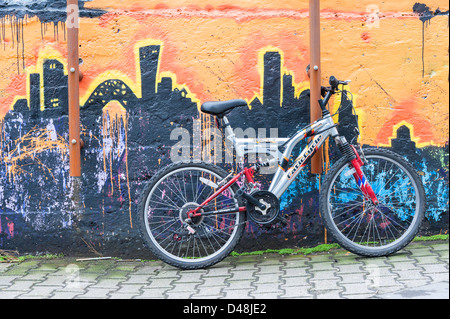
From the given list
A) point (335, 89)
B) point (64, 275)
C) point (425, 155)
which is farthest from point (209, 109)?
point (425, 155)

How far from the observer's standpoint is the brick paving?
11.8 feet

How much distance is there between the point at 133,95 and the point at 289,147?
1.51m

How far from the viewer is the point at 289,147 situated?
4410mm

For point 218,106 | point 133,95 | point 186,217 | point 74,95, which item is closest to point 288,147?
point 218,106

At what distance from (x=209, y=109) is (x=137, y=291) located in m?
1.54

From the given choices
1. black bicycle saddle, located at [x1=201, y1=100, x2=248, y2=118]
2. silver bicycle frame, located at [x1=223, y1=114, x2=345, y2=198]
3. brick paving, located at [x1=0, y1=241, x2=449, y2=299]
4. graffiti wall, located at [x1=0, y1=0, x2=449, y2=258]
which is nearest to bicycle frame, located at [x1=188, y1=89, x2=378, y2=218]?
silver bicycle frame, located at [x1=223, y1=114, x2=345, y2=198]

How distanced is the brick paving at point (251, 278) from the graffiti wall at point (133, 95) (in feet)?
1.03

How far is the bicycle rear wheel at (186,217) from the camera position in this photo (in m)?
4.37

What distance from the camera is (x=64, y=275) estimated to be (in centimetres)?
433

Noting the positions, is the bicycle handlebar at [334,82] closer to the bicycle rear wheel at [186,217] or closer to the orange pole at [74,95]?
the bicycle rear wheel at [186,217]

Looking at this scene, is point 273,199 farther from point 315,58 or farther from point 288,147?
point 315,58

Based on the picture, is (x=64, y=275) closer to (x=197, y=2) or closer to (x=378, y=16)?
(x=197, y=2)

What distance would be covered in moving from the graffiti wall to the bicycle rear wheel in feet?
0.77

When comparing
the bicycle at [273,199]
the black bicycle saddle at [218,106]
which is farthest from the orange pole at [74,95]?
the black bicycle saddle at [218,106]
